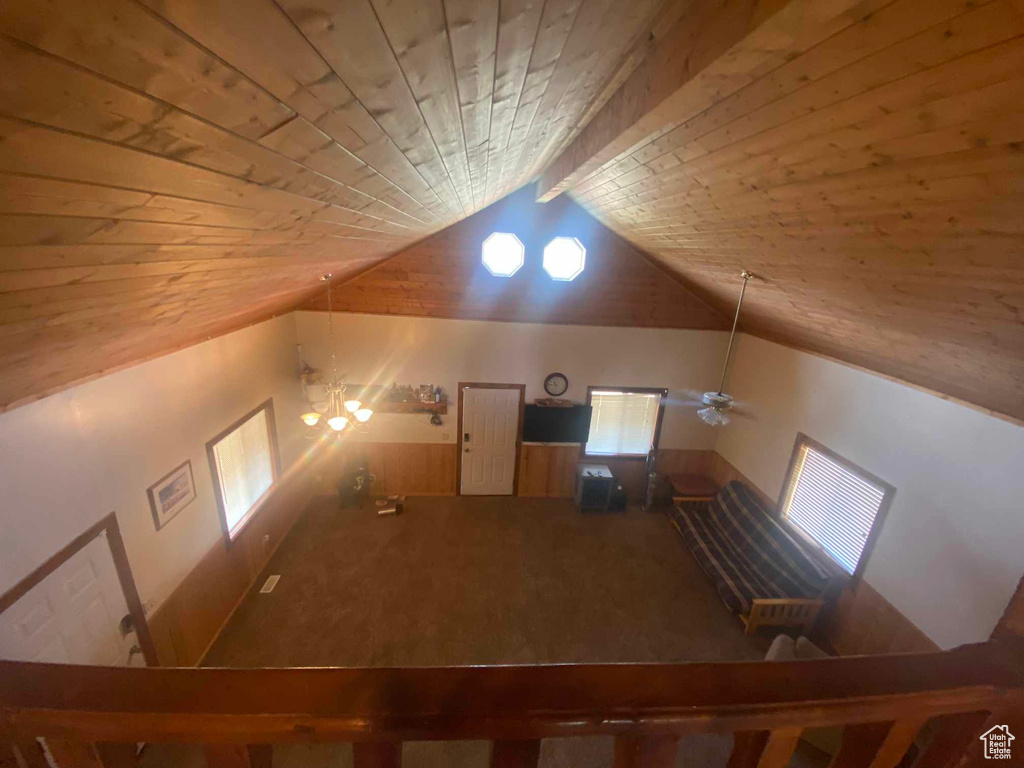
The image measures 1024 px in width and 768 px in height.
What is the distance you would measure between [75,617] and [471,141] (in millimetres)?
3323

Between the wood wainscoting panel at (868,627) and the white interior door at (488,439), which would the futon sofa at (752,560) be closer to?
the wood wainscoting panel at (868,627)

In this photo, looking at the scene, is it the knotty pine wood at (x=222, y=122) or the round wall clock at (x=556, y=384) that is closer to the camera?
the knotty pine wood at (x=222, y=122)

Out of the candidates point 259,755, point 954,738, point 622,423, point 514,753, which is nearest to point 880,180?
point 954,738

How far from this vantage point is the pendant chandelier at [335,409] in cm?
394

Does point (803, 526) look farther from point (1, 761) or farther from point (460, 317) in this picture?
point (1, 761)

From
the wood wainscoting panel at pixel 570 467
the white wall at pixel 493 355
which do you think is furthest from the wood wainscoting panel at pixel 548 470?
the white wall at pixel 493 355

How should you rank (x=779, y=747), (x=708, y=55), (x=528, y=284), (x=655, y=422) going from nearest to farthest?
(x=779, y=747)
(x=708, y=55)
(x=528, y=284)
(x=655, y=422)

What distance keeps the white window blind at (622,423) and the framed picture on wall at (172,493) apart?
175 inches

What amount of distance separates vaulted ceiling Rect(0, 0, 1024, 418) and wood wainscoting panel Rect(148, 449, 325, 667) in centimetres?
192

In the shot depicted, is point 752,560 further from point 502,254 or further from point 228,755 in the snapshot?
point 228,755

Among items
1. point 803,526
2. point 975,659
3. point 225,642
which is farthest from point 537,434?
point 975,659

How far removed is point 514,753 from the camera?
1.89 ft

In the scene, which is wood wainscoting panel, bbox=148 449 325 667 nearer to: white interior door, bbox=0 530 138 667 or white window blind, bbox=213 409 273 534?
white window blind, bbox=213 409 273 534

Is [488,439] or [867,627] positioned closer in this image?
[867,627]
